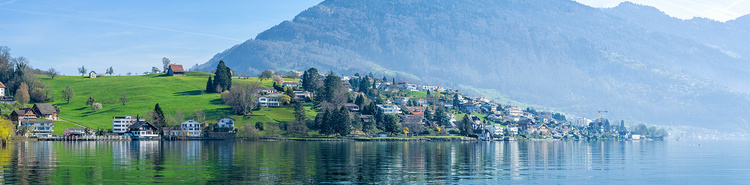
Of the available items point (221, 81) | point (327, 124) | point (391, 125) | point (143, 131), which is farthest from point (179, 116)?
point (391, 125)

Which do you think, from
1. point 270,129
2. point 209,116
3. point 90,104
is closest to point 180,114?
point 209,116

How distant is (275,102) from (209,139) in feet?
114

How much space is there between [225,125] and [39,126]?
40334 mm

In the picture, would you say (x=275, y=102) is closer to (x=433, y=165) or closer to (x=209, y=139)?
(x=209, y=139)

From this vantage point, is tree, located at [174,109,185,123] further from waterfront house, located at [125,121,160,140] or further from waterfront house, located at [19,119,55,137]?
waterfront house, located at [19,119,55,137]

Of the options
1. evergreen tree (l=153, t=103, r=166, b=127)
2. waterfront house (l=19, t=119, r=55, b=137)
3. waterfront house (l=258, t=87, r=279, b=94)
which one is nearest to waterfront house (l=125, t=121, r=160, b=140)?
evergreen tree (l=153, t=103, r=166, b=127)

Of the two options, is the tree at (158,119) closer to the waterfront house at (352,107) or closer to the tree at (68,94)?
the tree at (68,94)

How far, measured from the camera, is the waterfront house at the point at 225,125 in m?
155

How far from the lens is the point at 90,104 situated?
179 meters

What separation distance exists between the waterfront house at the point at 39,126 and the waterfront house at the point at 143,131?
16255 mm

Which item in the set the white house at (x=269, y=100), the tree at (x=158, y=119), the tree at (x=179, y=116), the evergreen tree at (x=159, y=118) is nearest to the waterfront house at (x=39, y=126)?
the tree at (x=158, y=119)

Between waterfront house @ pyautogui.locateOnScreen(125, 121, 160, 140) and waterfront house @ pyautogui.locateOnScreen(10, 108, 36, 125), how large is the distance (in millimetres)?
22690

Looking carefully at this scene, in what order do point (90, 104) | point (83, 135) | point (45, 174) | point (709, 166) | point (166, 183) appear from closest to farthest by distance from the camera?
point (166, 183) → point (45, 174) → point (709, 166) → point (83, 135) → point (90, 104)

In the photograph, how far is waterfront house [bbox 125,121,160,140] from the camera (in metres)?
151
